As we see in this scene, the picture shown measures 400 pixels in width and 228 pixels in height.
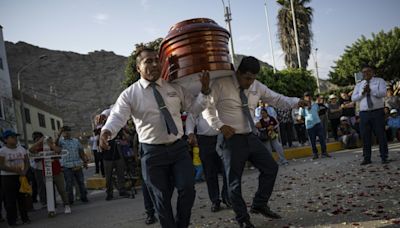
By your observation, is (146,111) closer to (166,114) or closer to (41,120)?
(166,114)

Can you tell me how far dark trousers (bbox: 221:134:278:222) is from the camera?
4414 mm

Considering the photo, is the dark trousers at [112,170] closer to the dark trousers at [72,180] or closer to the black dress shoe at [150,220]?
the dark trousers at [72,180]

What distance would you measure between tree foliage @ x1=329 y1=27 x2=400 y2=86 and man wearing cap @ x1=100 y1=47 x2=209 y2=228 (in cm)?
3459

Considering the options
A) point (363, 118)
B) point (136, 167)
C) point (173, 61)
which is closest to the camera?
point (173, 61)

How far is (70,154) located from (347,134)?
29.3 feet

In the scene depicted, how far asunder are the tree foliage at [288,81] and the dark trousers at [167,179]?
68.8ft

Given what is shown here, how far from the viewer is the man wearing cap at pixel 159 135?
3.74m

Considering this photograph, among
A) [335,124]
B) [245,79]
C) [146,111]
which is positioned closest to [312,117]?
[335,124]

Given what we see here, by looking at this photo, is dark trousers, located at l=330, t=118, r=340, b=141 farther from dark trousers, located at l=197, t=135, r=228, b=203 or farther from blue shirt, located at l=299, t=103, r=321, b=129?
dark trousers, located at l=197, t=135, r=228, b=203

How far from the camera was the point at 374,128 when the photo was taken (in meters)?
7.88

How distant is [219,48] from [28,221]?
565cm

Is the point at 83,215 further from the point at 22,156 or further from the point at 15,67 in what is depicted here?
the point at 15,67

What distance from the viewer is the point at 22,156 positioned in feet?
25.2

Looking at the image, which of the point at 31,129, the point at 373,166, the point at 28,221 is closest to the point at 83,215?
the point at 28,221
